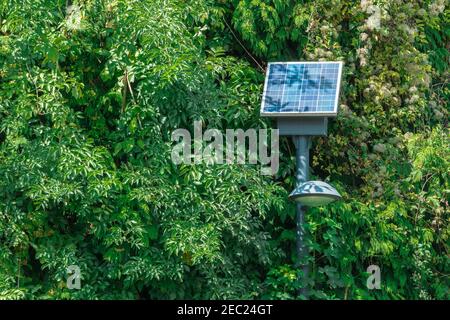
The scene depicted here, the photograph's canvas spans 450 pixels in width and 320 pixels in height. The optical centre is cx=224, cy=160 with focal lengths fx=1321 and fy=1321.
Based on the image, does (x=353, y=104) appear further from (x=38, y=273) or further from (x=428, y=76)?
(x=38, y=273)

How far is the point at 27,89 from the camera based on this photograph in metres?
12.5

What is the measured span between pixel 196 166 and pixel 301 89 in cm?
125

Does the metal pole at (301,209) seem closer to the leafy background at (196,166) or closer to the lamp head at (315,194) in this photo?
the leafy background at (196,166)

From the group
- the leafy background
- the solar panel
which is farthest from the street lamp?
the leafy background

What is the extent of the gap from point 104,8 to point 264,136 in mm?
2029

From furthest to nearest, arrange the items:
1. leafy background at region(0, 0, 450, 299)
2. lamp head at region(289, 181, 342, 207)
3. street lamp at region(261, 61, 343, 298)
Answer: street lamp at region(261, 61, 343, 298), leafy background at region(0, 0, 450, 299), lamp head at region(289, 181, 342, 207)

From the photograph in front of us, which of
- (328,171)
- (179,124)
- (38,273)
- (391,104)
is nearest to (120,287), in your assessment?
(38,273)

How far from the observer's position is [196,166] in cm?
1262

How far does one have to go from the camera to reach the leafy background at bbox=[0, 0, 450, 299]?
1234 centimetres

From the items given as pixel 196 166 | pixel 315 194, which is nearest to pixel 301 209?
pixel 315 194

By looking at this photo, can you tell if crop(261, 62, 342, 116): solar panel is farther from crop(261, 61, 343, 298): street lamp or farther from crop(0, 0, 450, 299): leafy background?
crop(0, 0, 450, 299): leafy background

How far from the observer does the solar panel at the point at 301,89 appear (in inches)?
491

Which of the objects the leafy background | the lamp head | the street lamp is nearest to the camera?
the lamp head

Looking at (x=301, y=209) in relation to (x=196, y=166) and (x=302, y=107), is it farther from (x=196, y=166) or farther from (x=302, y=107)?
(x=196, y=166)
